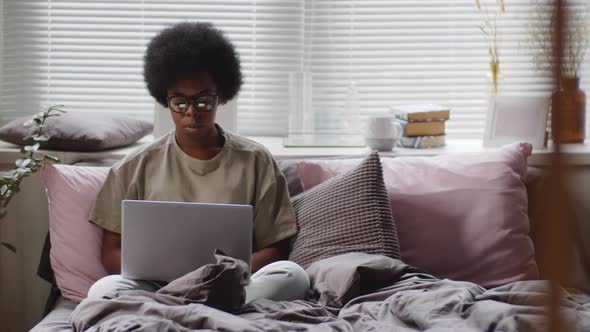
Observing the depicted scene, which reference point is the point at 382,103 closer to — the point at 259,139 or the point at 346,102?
the point at 346,102

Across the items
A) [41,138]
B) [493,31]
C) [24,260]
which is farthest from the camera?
[493,31]

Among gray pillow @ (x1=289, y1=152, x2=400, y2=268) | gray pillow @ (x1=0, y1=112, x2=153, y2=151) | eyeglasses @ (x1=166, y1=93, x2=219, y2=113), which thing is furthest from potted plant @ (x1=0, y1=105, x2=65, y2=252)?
gray pillow @ (x1=289, y1=152, x2=400, y2=268)

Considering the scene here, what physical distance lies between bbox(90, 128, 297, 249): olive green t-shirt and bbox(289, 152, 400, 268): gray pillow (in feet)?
0.20

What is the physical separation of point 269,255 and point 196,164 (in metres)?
0.34

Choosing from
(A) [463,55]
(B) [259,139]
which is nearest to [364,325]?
(B) [259,139]

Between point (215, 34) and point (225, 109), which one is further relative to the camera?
point (225, 109)

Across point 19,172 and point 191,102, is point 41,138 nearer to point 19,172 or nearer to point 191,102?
point 19,172

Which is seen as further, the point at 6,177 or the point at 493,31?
the point at 493,31

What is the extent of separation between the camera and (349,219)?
232cm

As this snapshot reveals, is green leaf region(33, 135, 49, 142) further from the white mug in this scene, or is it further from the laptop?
the white mug

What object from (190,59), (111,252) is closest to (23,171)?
(111,252)

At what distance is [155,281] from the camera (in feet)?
6.99

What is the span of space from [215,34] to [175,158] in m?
0.41

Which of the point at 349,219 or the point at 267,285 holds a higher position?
the point at 349,219
